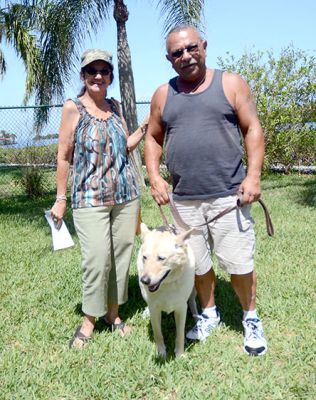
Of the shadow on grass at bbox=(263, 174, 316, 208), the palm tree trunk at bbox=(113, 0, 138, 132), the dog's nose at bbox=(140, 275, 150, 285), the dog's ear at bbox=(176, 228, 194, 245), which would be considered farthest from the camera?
the palm tree trunk at bbox=(113, 0, 138, 132)

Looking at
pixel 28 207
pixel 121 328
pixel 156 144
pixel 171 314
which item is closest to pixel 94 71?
pixel 156 144

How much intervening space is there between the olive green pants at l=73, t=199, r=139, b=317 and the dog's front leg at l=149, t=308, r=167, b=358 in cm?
49

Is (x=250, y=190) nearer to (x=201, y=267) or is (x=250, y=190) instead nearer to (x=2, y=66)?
(x=201, y=267)

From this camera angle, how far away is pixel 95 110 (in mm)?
3182

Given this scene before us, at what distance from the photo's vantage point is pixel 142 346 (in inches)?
128

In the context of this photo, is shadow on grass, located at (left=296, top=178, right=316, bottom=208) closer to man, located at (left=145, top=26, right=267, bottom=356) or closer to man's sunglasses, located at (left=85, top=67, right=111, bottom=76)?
man, located at (left=145, top=26, right=267, bottom=356)

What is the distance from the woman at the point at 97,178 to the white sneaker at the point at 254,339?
3.46ft

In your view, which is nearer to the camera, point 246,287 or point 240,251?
point 240,251

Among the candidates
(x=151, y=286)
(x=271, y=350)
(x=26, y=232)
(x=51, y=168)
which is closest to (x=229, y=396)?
(x=271, y=350)

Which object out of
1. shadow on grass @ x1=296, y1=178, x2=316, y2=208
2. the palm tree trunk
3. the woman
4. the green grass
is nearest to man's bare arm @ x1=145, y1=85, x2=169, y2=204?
the woman

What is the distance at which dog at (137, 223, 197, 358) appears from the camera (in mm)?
2680

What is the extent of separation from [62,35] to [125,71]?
1.59m

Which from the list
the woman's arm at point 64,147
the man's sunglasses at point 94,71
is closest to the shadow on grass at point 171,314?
the woman's arm at point 64,147

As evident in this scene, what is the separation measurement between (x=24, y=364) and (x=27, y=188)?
763 cm
